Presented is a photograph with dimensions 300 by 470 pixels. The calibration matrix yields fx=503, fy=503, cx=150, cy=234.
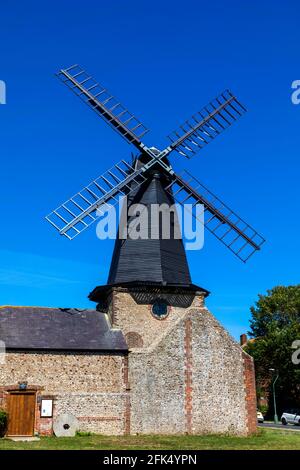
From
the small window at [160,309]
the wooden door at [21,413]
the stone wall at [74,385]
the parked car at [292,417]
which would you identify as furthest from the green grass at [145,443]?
the parked car at [292,417]

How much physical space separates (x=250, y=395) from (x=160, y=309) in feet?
18.0

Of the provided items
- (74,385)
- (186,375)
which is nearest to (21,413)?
(74,385)

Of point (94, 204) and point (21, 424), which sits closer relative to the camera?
point (21, 424)

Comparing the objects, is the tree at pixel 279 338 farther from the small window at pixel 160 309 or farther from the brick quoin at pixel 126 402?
the brick quoin at pixel 126 402

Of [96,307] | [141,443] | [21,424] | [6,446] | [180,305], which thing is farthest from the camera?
[96,307]

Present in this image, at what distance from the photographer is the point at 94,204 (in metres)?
23.9

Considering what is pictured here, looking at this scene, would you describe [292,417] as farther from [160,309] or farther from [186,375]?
[160,309]

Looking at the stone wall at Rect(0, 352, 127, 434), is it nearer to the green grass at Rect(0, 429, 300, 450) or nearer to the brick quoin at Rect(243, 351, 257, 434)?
the green grass at Rect(0, 429, 300, 450)

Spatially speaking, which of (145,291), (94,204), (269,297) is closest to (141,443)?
(145,291)

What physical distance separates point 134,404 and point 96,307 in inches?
243

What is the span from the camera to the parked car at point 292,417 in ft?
119

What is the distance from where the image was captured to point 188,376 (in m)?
21.6

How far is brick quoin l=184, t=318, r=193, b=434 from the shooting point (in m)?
21.0

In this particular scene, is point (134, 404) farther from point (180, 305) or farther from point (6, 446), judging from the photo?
point (6, 446)
